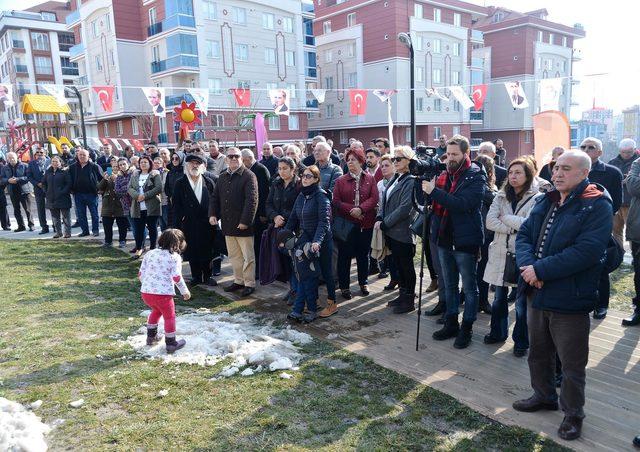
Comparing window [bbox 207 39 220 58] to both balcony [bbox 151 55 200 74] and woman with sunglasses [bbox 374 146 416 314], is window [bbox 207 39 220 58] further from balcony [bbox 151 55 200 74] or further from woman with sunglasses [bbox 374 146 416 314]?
woman with sunglasses [bbox 374 146 416 314]

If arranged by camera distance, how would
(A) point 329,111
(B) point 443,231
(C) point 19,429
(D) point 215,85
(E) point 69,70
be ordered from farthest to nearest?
(E) point 69,70, (A) point 329,111, (D) point 215,85, (B) point 443,231, (C) point 19,429

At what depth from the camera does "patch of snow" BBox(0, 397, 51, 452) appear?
3.13m

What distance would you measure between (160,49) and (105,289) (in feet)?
114

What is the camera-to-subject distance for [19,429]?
333 cm

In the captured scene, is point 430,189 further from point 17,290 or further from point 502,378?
point 17,290

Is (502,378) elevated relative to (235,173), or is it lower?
lower

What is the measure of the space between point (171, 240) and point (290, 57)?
38.9 metres

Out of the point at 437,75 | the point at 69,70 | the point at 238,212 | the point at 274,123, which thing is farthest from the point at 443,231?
the point at 69,70

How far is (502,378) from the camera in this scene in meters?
4.28

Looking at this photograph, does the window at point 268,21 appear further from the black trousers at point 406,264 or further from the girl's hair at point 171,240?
the girl's hair at point 171,240

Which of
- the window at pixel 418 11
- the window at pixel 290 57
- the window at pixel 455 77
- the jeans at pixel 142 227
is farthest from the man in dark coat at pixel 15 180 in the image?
the window at pixel 455 77

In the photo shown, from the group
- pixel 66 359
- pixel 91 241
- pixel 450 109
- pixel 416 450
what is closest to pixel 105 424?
pixel 66 359

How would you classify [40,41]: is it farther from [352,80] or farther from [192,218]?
[192,218]

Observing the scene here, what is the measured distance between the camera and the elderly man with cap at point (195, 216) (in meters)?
7.45
